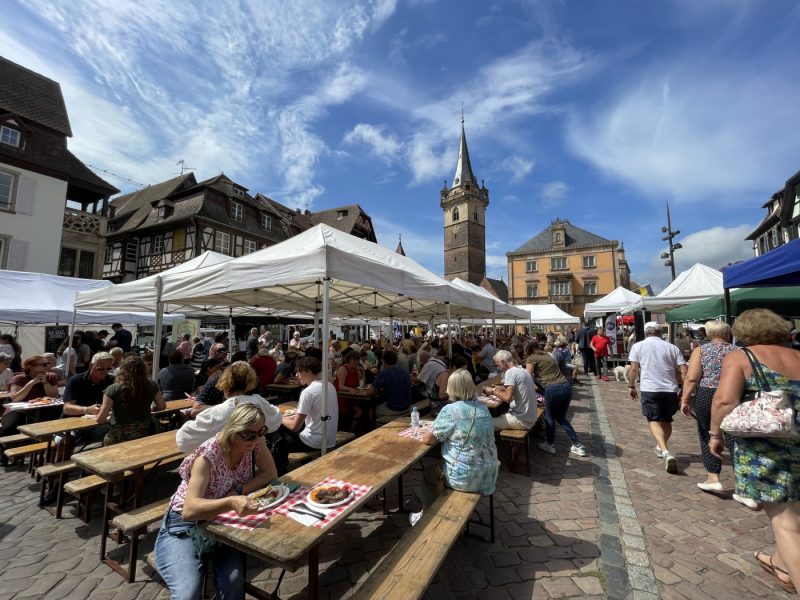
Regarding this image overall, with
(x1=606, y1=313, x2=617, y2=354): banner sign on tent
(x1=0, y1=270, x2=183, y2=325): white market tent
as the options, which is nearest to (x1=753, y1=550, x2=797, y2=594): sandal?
(x1=0, y1=270, x2=183, y2=325): white market tent

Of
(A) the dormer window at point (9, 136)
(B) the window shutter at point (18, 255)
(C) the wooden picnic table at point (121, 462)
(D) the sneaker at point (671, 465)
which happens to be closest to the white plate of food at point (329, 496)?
(C) the wooden picnic table at point (121, 462)

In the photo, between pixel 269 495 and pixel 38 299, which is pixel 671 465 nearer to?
pixel 269 495

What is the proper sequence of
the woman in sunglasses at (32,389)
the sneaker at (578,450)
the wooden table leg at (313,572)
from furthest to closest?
1. the sneaker at (578,450)
2. the woman in sunglasses at (32,389)
3. the wooden table leg at (313,572)

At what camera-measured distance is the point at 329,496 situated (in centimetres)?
227

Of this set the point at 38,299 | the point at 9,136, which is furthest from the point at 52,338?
the point at 9,136

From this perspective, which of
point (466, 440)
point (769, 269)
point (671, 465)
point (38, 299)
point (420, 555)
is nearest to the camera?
point (420, 555)

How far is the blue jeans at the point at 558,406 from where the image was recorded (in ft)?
17.3

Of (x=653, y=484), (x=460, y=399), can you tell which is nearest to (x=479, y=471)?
(x=460, y=399)

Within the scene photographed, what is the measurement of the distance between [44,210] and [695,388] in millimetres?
23392

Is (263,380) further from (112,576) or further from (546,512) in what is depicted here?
(546,512)

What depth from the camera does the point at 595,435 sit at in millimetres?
6168

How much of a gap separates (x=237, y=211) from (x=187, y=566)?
27.2 m

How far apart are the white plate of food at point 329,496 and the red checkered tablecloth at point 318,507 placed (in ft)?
0.06

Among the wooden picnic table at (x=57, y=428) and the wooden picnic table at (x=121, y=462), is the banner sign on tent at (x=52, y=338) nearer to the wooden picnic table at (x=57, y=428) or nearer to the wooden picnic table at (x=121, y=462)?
the wooden picnic table at (x=57, y=428)
